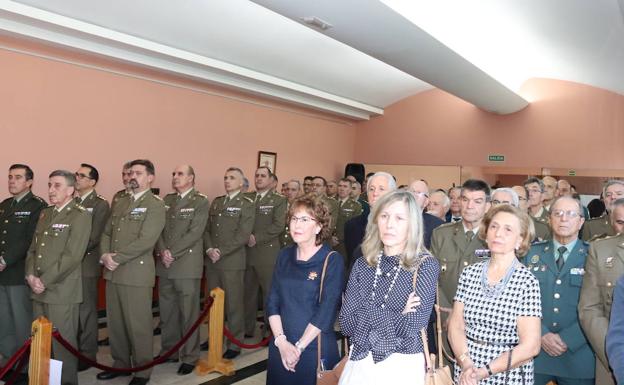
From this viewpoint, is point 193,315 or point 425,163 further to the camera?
point 425,163

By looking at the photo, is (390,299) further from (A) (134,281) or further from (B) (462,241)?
(A) (134,281)

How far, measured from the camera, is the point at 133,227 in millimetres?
3996

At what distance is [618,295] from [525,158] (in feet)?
28.3

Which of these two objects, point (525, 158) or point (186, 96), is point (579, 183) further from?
point (186, 96)

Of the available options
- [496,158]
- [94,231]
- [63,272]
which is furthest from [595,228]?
[496,158]

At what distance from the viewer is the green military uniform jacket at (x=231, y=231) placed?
195 inches

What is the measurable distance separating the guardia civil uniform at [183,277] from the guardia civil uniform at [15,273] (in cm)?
108

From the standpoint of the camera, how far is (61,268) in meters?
3.56

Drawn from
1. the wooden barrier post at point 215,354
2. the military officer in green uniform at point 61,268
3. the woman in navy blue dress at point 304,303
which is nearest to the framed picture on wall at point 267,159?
the wooden barrier post at point 215,354

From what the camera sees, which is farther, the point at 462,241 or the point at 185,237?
the point at 185,237

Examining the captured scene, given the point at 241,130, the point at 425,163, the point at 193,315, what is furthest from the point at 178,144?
the point at 425,163

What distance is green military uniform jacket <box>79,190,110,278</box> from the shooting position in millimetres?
4562

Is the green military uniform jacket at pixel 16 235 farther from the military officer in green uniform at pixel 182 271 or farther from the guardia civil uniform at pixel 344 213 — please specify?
the guardia civil uniform at pixel 344 213

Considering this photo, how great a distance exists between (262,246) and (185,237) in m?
1.27
